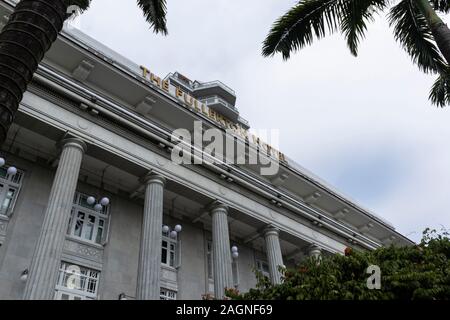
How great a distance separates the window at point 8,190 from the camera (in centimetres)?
1584

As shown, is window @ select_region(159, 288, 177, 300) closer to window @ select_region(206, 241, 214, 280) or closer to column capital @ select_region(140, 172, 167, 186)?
window @ select_region(206, 241, 214, 280)

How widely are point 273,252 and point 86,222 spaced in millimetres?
9048

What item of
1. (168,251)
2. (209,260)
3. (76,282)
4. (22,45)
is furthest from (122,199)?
(22,45)

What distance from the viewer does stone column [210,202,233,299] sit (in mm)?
17141

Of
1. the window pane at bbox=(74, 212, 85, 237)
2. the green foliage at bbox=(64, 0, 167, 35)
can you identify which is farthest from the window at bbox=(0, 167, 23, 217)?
the green foliage at bbox=(64, 0, 167, 35)

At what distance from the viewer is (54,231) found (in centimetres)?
1307

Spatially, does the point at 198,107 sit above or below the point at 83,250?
above

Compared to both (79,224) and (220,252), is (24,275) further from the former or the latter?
(220,252)

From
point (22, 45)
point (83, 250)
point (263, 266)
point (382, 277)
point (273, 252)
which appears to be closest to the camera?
point (22, 45)

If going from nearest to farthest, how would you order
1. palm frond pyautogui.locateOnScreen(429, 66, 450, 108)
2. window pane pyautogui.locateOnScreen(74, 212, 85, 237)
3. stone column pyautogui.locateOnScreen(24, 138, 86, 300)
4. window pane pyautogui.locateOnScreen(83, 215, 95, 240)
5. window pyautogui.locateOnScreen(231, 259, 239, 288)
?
stone column pyautogui.locateOnScreen(24, 138, 86, 300)
palm frond pyautogui.locateOnScreen(429, 66, 450, 108)
window pane pyautogui.locateOnScreen(74, 212, 85, 237)
window pane pyautogui.locateOnScreen(83, 215, 95, 240)
window pyautogui.locateOnScreen(231, 259, 239, 288)

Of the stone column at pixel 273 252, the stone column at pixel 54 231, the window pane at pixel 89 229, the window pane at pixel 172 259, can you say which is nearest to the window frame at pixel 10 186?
the stone column at pixel 54 231

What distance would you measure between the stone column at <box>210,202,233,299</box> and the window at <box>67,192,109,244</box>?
16.0ft

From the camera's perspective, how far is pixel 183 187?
18812 millimetres
